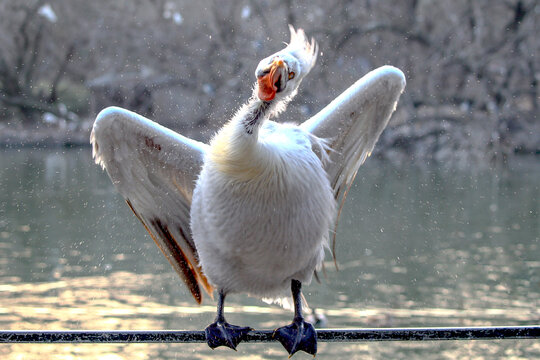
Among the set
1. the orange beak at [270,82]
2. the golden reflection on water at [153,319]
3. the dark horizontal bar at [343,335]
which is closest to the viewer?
the dark horizontal bar at [343,335]

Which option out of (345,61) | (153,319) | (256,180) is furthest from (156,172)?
Answer: (345,61)

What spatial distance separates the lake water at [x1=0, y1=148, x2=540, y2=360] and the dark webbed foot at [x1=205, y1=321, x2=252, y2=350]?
356 centimetres

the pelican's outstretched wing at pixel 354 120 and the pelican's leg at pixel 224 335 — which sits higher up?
the pelican's outstretched wing at pixel 354 120

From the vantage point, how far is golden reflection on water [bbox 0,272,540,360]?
20.6ft

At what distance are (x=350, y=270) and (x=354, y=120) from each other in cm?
568

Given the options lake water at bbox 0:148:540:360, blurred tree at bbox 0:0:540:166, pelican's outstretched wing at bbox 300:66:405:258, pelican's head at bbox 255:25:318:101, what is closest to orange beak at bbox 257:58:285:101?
pelican's head at bbox 255:25:318:101

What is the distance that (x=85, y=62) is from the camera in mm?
19328

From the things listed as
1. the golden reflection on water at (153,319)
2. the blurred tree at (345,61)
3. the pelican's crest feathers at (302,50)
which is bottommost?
the golden reflection on water at (153,319)

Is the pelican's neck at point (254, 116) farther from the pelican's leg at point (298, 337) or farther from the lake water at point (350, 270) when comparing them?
the lake water at point (350, 270)

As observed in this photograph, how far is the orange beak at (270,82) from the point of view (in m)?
2.40

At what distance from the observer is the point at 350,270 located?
28.5ft

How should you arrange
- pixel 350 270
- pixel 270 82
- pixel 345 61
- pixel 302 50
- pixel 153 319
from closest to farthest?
pixel 270 82 < pixel 302 50 < pixel 153 319 < pixel 350 270 < pixel 345 61

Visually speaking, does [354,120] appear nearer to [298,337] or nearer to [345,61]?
[298,337]

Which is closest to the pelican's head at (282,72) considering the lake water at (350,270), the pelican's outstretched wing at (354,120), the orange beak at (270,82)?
the orange beak at (270,82)
